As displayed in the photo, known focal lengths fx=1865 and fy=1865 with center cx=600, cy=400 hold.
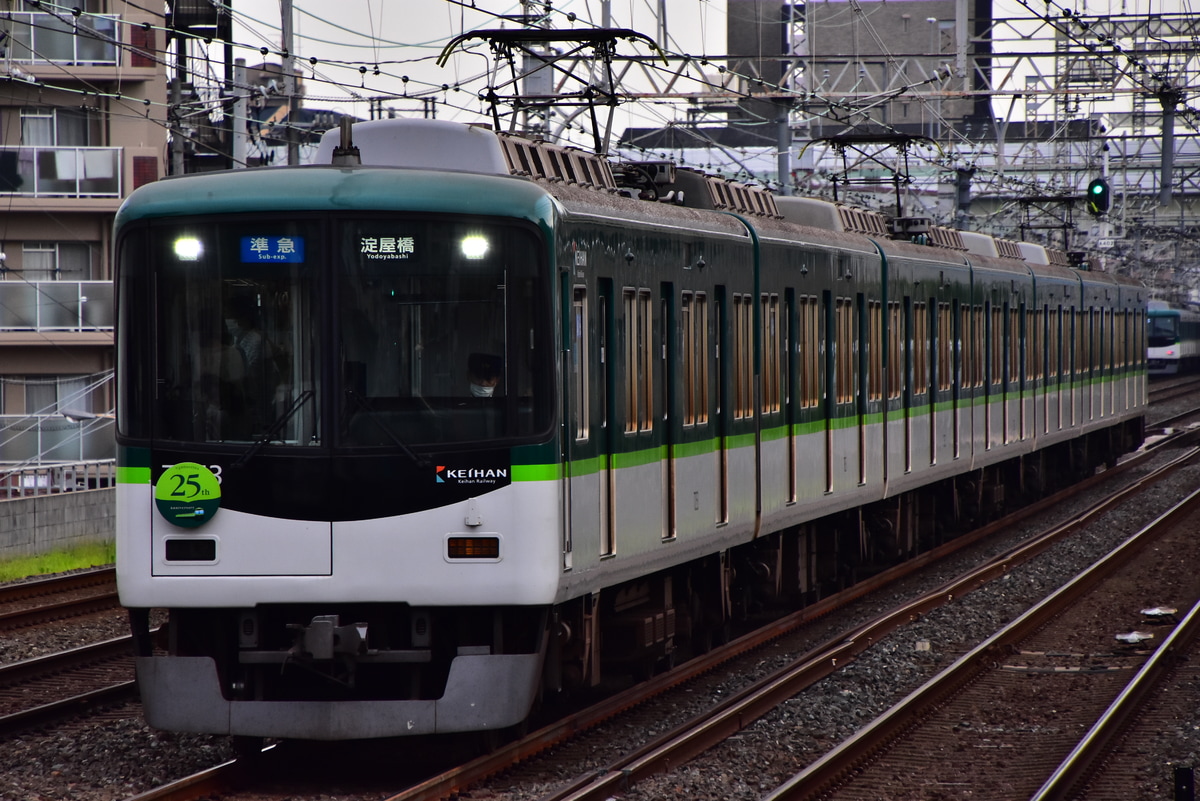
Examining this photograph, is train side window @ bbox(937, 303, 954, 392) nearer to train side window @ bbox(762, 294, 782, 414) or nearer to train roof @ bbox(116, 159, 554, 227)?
train side window @ bbox(762, 294, 782, 414)

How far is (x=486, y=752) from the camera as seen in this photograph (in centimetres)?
860

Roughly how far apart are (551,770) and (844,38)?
226 feet

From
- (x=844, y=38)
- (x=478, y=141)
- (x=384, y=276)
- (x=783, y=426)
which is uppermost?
(x=844, y=38)

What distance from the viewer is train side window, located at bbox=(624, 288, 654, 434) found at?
32.2 ft

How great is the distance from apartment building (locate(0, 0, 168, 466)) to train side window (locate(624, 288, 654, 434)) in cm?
1773

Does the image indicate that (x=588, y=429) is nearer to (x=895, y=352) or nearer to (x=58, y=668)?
(x=58, y=668)

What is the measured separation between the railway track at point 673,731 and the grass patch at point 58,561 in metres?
7.58

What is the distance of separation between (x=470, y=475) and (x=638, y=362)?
213cm

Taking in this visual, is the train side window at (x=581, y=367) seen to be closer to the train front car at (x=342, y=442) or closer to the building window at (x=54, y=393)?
the train front car at (x=342, y=442)

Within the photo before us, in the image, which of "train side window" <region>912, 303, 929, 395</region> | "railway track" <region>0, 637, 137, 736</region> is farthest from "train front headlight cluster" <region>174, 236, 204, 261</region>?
"train side window" <region>912, 303, 929, 395</region>

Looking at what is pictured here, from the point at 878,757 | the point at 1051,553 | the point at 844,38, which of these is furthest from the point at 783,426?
the point at 844,38

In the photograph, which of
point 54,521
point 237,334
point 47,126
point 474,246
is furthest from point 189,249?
point 47,126

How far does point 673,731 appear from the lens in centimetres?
927

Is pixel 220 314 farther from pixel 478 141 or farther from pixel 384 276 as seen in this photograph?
pixel 478 141
